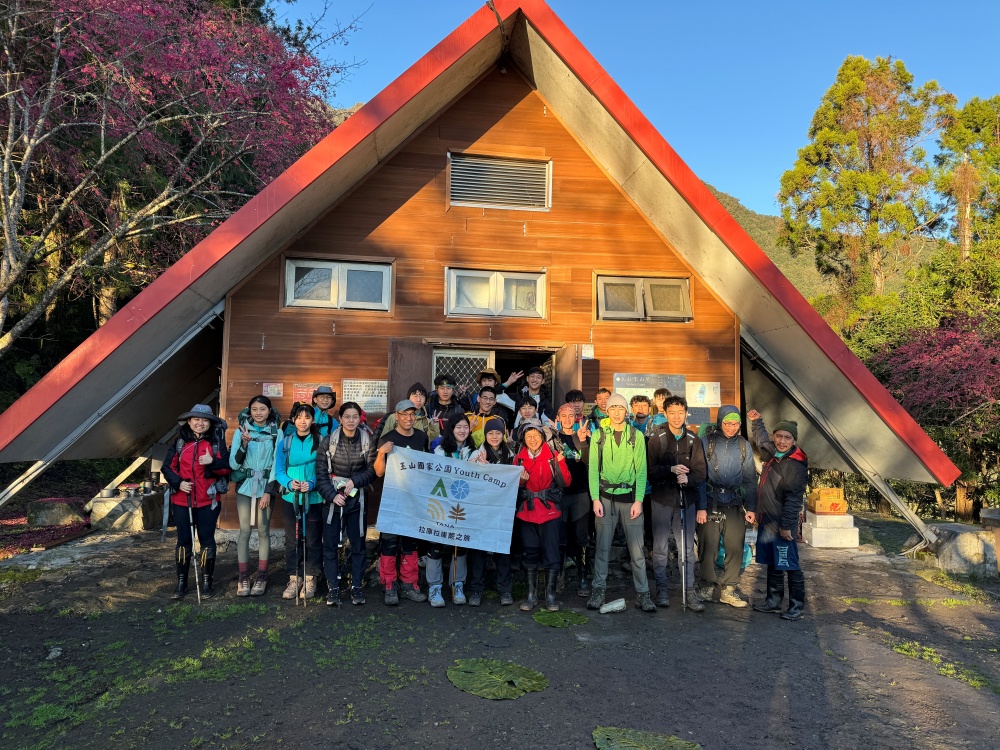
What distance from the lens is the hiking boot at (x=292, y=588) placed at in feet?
19.6

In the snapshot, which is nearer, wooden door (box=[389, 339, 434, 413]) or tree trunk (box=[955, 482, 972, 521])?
wooden door (box=[389, 339, 434, 413])

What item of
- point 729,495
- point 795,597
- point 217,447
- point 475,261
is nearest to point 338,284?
point 475,261

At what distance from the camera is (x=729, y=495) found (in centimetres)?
616

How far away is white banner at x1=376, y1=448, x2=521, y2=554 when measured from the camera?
237 inches

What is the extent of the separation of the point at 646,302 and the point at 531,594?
4.77 metres

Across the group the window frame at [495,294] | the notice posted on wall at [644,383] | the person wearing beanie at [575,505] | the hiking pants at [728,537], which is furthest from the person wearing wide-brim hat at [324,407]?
the notice posted on wall at [644,383]

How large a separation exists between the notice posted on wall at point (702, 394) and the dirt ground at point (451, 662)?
120 inches

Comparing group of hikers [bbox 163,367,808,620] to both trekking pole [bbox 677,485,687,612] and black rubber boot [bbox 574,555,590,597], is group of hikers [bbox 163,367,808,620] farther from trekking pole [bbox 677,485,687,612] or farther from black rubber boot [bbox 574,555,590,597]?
black rubber boot [bbox 574,555,590,597]

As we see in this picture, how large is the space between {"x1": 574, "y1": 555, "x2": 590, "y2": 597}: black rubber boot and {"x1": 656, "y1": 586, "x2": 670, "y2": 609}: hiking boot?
704 millimetres

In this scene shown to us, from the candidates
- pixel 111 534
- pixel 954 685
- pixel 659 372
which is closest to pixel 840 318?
pixel 659 372

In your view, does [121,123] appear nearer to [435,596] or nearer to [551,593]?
[435,596]

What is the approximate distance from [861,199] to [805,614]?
25.9 m

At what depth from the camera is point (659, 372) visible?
29.6 ft

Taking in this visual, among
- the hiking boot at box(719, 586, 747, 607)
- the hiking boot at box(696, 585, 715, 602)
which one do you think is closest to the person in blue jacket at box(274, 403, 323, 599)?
the hiking boot at box(696, 585, 715, 602)
